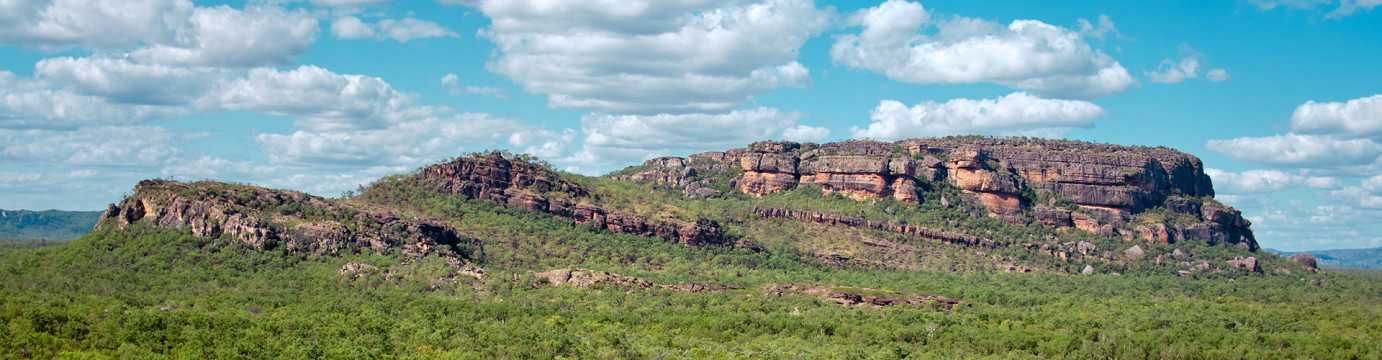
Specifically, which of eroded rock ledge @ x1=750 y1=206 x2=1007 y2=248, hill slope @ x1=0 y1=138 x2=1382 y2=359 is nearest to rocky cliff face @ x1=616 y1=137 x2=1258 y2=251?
hill slope @ x1=0 y1=138 x2=1382 y2=359

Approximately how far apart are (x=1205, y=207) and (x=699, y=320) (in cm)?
12453

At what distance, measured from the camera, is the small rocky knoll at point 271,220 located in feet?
375

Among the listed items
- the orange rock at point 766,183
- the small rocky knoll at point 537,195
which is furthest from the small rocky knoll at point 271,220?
the orange rock at point 766,183

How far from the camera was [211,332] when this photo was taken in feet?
251

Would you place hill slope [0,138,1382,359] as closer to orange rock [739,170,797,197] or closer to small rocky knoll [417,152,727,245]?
small rocky knoll [417,152,727,245]

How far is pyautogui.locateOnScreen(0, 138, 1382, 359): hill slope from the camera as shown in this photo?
269 ft

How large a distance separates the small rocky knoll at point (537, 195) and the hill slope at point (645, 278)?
343 mm

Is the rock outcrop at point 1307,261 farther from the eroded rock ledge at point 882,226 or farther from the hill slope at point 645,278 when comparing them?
the eroded rock ledge at point 882,226

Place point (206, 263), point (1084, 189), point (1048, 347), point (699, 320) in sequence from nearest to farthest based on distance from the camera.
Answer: point (1048, 347), point (699, 320), point (206, 263), point (1084, 189)

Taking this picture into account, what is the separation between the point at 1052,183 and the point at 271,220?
130m

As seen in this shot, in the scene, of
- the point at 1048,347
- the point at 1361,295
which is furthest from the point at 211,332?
the point at 1361,295

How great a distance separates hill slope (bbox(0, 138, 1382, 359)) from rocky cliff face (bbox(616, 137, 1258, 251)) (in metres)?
0.91

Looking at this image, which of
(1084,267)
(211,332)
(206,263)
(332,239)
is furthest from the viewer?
(1084,267)

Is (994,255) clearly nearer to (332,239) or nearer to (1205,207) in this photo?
(1205,207)
